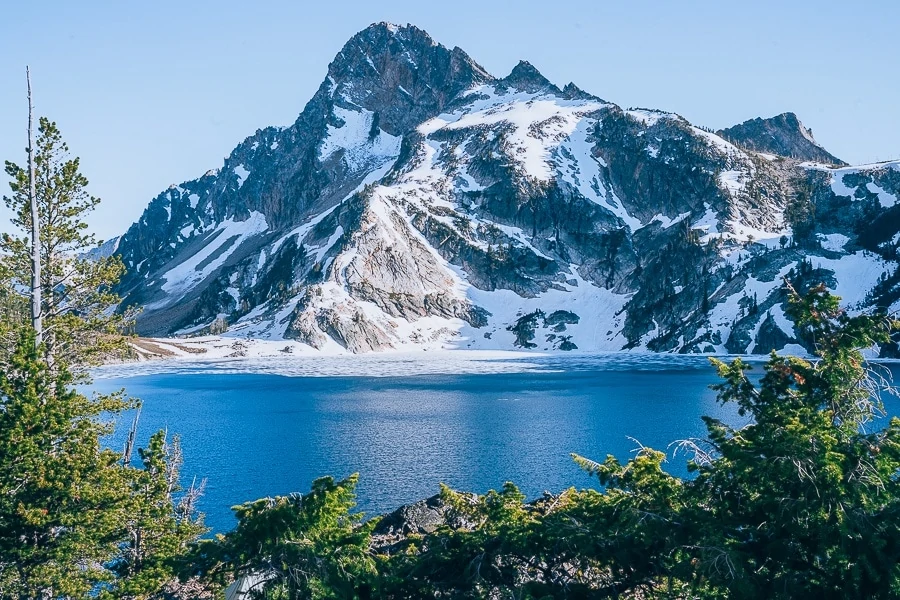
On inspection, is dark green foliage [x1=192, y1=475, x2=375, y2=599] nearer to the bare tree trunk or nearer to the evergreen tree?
the evergreen tree

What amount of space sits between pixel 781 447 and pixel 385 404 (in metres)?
94.7

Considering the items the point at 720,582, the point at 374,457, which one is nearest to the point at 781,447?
the point at 720,582

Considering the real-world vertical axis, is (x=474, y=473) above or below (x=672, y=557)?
below

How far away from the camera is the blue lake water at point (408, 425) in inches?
2327

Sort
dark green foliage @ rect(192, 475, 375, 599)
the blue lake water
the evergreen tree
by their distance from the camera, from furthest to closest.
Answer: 1. the blue lake water
2. the evergreen tree
3. dark green foliage @ rect(192, 475, 375, 599)

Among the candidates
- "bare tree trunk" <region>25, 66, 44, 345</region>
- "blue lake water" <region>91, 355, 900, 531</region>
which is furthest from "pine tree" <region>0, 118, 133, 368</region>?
"blue lake water" <region>91, 355, 900, 531</region>

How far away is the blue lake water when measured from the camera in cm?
5909

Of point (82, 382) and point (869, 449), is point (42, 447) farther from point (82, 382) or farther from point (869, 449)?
point (869, 449)

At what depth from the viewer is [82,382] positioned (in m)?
24.0

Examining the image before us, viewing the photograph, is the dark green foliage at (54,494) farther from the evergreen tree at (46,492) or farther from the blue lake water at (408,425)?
the blue lake water at (408,425)

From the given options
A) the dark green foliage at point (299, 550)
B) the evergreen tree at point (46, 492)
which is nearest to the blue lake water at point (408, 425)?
the dark green foliage at point (299, 550)

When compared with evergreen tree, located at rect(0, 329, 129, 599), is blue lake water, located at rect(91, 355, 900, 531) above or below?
Answer: below

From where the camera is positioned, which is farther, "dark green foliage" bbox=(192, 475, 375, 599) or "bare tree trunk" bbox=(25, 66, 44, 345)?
"bare tree trunk" bbox=(25, 66, 44, 345)

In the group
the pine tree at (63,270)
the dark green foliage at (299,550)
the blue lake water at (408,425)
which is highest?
the pine tree at (63,270)
